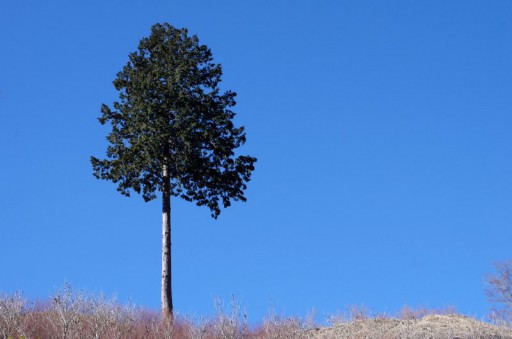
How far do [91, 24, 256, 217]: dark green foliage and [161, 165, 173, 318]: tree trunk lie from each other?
0.26 meters

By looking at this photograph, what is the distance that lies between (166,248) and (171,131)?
197 inches

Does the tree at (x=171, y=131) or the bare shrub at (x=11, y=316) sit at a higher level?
the tree at (x=171, y=131)

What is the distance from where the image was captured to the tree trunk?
2747 cm

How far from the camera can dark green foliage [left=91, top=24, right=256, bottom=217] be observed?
28.8 meters

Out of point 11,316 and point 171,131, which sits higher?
point 171,131

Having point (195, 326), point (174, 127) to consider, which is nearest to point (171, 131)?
point (174, 127)

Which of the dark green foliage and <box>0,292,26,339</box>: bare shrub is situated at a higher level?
the dark green foliage

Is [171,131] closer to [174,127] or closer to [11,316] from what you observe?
[174,127]

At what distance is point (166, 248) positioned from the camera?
Answer: 28.0m

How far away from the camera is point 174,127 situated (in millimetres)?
28938

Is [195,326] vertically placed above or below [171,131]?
below

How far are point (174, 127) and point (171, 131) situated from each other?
0.24 m

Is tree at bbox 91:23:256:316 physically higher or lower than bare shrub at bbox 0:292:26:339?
higher

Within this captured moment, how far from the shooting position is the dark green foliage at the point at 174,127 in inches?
1136
